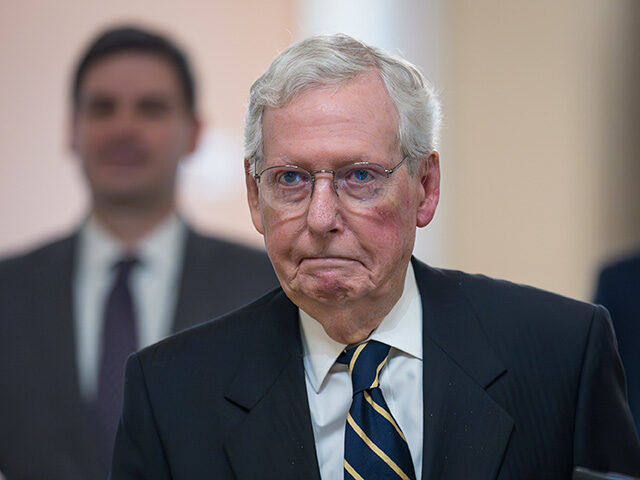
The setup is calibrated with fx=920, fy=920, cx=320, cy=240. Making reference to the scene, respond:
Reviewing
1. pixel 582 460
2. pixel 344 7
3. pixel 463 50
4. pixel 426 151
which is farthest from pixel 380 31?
pixel 582 460

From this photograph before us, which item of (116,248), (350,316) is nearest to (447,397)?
(350,316)

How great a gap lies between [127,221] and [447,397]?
2.01 meters

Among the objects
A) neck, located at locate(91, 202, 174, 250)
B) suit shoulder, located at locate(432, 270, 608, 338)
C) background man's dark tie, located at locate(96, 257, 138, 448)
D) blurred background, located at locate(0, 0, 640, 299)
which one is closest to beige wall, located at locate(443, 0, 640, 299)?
blurred background, located at locate(0, 0, 640, 299)

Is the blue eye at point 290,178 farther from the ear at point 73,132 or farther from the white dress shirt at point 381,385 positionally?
the ear at point 73,132

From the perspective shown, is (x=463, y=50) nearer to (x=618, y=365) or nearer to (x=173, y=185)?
(x=173, y=185)

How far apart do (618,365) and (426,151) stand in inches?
21.9

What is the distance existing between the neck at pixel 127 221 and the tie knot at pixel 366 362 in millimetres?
1829

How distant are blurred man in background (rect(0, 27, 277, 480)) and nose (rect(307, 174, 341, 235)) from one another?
1.77 meters

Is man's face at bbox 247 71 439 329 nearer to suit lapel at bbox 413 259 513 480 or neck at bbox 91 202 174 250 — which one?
suit lapel at bbox 413 259 513 480

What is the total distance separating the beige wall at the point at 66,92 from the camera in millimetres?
3469

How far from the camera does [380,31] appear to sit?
4.02 meters

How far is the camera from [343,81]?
1.62 metres

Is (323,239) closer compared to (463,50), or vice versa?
(323,239)

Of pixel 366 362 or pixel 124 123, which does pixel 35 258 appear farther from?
pixel 366 362
